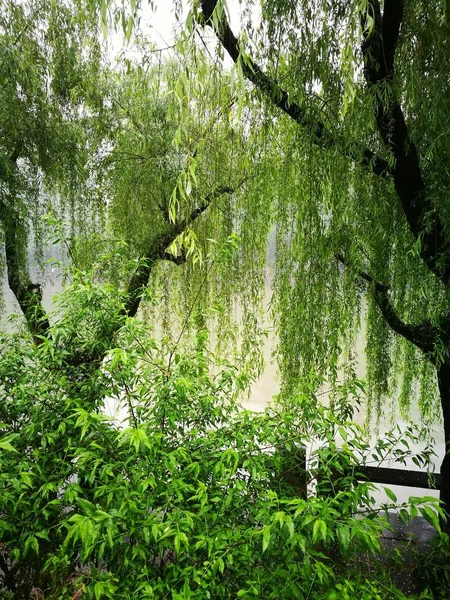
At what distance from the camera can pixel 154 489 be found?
1479 millimetres

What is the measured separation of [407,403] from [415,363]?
0.40 meters

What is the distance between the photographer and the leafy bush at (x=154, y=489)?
129 cm

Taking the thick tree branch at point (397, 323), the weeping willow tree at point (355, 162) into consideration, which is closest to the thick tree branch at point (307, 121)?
the weeping willow tree at point (355, 162)

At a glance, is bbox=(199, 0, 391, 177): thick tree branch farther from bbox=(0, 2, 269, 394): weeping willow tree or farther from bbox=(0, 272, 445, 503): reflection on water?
bbox=(0, 272, 445, 503): reflection on water

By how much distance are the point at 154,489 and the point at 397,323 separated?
1685mm

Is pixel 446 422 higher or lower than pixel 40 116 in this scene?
lower

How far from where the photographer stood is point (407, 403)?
328cm

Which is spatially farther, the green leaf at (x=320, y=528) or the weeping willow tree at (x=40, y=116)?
the weeping willow tree at (x=40, y=116)

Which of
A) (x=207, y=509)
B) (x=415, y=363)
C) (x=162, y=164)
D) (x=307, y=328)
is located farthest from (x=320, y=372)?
(x=162, y=164)

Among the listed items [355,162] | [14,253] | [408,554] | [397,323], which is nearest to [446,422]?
[397,323]

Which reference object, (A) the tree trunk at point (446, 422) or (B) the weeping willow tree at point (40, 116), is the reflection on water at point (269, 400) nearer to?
(B) the weeping willow tree at point (40, 116)

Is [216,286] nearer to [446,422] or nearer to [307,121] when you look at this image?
[307,121]

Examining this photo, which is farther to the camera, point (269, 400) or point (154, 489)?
point (269, 400)

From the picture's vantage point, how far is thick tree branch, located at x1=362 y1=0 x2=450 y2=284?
6.18 ft
